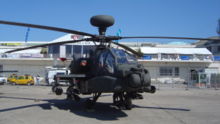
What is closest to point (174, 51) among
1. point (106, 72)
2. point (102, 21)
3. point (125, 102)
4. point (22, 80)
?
point (22, 80)

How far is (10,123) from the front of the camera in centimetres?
795

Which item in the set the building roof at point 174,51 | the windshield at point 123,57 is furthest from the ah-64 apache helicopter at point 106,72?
the building roof at point 174,51

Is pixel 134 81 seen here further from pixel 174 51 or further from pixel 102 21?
pixel 174 51

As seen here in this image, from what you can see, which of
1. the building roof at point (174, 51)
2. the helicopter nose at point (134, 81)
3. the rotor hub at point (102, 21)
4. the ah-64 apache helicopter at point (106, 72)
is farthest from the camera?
the building roof at point (174, 51)

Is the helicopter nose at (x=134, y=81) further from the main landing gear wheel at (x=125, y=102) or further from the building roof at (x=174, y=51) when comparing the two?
the building roof at (x=174, y=51)

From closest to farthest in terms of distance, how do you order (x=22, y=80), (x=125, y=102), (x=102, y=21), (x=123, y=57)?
(x=123, y=57), (x=102, y=21), (x=125, y=102), (x=22, y=80)

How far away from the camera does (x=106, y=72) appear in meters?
9.55

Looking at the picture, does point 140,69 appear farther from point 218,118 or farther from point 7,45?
point 7,45

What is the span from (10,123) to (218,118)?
7.16m

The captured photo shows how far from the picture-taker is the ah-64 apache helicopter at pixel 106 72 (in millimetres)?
8883

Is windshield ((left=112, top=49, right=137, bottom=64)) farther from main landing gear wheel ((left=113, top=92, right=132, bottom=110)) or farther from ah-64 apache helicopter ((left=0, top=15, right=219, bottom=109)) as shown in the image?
main landing gear wheel ((left=113, top=92, right=132, bottom=110))

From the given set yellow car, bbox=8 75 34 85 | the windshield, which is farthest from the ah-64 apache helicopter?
yellow car, bbox=8 75 34 85

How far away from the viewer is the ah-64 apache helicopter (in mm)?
8883

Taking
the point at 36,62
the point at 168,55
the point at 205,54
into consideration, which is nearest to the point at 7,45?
the point at 36,62
